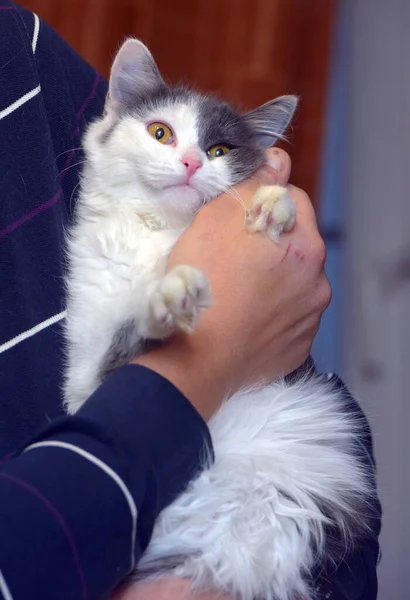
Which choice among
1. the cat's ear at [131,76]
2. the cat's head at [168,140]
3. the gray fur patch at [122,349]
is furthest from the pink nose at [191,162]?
the gray fur patch at [122,349]

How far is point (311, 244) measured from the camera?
116cm

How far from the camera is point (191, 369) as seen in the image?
904 millimetres

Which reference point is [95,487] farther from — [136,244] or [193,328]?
[136,244]

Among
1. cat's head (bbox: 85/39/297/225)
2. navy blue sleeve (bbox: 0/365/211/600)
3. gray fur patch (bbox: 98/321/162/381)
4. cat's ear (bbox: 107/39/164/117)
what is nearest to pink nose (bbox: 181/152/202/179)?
cat's head (bbox: 85/39/297/225)

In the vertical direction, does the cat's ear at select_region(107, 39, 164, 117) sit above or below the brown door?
below

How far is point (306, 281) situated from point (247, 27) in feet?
6.52

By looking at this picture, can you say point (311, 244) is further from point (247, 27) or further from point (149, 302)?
point (247, 27)

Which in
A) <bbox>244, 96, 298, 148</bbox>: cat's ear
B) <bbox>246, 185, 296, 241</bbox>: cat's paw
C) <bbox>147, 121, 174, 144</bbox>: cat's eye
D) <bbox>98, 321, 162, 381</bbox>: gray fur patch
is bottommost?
<bbox>98, 321, 162, 381</bbox>: gray fur patch

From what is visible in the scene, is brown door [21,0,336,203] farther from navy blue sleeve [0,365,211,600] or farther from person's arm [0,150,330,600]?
navy blue sleeve [0,365,211,600]

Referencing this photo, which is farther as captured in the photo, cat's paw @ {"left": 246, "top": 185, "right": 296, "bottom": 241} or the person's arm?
cat's paw @ {"left": 246, "top": 185, "right": 296, "bottom": 241}

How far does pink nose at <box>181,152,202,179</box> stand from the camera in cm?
127

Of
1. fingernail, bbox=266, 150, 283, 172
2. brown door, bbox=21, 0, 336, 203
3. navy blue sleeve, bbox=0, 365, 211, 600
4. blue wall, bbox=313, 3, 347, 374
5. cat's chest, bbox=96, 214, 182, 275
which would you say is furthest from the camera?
blue wall, bbox=313, 3, 347, 374

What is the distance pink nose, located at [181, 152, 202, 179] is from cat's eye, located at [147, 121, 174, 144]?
0.26 ft

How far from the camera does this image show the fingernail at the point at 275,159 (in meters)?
1.33
